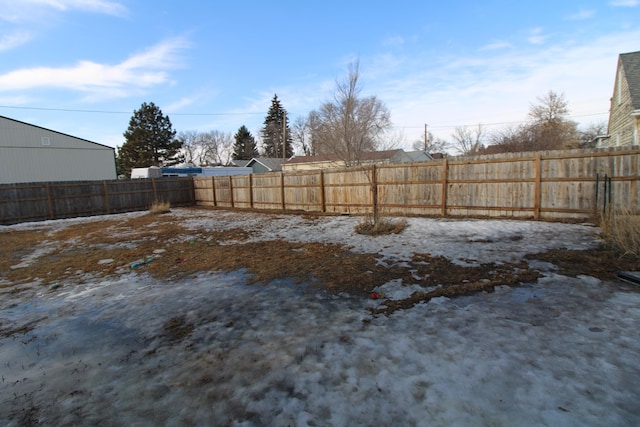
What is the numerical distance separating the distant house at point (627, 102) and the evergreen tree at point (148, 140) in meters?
38.9

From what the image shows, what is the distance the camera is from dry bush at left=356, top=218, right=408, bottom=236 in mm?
7371

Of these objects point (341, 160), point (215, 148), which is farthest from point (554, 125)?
point (215, 148)

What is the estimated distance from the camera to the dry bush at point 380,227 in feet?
24.2

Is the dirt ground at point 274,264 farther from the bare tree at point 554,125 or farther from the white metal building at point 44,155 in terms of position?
the bare tree at point 554,125

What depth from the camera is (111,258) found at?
642 cm

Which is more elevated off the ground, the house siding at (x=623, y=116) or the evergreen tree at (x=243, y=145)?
the evergreen tree at (x=243, y=145)

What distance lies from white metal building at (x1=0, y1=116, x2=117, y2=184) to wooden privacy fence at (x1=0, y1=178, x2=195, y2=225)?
7.87m

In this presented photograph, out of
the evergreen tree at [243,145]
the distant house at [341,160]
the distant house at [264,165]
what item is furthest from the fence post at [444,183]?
the evergreen tree at [243,145]

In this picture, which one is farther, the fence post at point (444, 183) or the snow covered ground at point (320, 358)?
the fence post at point (444, 183)

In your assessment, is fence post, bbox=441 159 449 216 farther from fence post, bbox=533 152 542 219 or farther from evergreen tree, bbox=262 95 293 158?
evergreen tree, bbox=262 95 293 158

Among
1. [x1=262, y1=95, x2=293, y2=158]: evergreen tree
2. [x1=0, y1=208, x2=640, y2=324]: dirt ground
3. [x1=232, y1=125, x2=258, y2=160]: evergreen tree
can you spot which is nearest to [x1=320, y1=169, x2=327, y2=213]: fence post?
[x1=0, y1=208, x2=640, y2=324]: dirt ground

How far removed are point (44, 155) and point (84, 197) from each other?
8.62 metres

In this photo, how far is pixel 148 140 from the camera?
36.4 m

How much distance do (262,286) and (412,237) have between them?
12.5 feet
